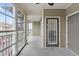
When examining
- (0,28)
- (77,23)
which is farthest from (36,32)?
(0,28)

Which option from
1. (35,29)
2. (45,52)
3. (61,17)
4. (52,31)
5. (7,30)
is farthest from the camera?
(35,29)

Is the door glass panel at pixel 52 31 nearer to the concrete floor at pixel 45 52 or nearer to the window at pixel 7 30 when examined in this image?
the concrete floor at pixel 45 52

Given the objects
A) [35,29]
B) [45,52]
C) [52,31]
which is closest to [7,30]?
[45,52]

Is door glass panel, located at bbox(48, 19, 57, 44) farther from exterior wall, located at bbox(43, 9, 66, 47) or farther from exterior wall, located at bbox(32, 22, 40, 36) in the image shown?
exterior wall, located at bbox(32, 22, 40, 36)

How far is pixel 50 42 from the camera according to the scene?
834 centimetres

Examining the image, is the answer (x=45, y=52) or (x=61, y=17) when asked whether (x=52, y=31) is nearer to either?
(x=61, y=17)

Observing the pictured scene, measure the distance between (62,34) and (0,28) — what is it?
17.3 feet

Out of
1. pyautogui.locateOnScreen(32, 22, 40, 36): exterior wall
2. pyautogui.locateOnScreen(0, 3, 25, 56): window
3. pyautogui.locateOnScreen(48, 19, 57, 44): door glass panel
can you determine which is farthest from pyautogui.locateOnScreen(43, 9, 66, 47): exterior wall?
pyautogui.locateOnScreen(32, 22, 40, 36): exterior wall

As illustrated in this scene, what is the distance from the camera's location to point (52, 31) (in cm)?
839

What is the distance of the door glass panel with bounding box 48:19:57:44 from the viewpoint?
8328 millimetres

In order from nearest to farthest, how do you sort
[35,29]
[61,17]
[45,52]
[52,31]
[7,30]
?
[7,30] → [45,52] → [61,17] → [52,31] → [35,29]

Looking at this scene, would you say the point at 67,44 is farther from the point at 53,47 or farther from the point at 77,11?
the point at 77,11

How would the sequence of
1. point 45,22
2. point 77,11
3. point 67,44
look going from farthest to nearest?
1. point 45,22
2. point 67,44
3. point 77,11

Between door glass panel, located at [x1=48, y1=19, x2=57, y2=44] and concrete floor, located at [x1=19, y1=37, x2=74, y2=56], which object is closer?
concrete floor, located at [x1=19, y1=37, x2=74, y2=56]
